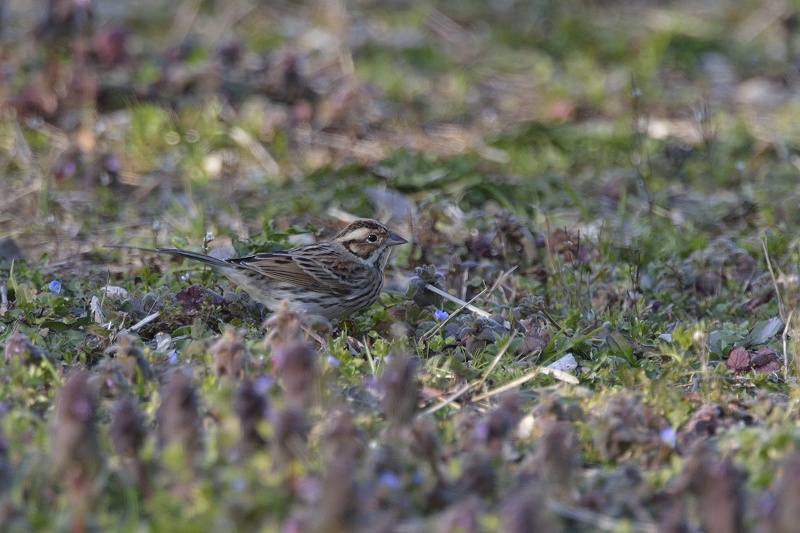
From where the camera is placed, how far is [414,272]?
686 cm

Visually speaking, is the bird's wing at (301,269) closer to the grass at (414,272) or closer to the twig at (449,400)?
the grass at (414,272)

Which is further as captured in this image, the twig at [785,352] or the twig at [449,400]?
the twig at [785,352]

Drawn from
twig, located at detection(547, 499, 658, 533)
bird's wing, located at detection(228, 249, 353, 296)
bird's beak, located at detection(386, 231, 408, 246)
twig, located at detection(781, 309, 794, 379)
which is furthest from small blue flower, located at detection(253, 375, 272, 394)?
twig, located at detection(781, 309, 794, 379)

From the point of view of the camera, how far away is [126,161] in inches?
343

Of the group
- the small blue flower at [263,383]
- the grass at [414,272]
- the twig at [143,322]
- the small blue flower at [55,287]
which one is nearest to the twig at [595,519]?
the grass at [414,272]

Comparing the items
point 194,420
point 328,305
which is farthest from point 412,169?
point 194,420

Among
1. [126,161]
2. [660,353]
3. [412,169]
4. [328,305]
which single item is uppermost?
[660,353]

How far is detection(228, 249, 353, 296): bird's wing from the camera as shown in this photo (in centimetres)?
602

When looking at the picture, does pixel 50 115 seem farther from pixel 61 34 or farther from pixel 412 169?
pixel 412 169

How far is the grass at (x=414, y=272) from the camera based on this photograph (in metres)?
3.54

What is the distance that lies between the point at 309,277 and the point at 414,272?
0.92 m

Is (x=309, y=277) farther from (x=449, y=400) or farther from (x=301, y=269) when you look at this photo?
(x=449, y=400)

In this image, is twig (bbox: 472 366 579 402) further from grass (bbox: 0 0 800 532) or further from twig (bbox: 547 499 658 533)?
twig (bbox: 547 499 658 533)

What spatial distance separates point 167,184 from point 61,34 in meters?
1.80
